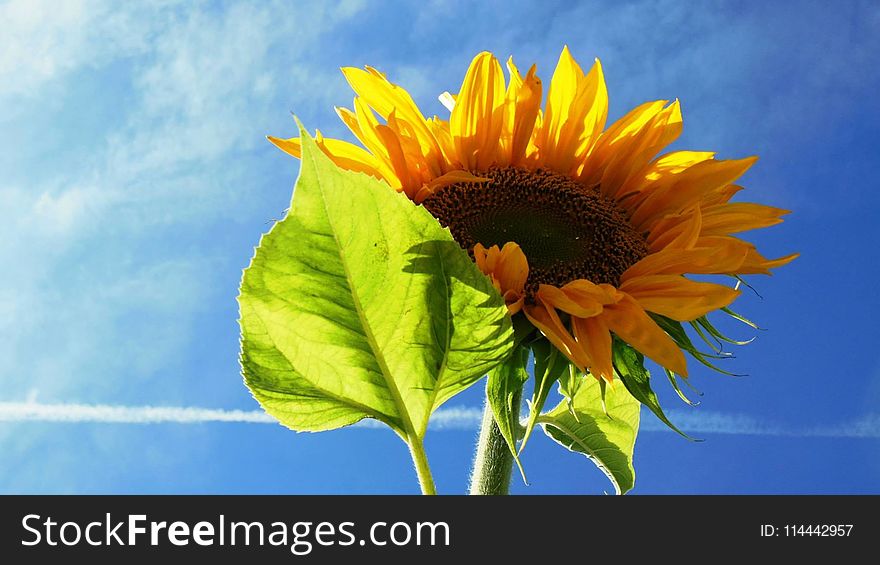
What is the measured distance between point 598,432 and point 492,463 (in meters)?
0.39

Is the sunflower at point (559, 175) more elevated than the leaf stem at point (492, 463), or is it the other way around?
the sunflower at point (559, 175)

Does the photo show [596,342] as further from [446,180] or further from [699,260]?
[446,180]

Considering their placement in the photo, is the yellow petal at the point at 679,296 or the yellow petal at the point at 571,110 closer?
the yellow petal at the point at 679,296

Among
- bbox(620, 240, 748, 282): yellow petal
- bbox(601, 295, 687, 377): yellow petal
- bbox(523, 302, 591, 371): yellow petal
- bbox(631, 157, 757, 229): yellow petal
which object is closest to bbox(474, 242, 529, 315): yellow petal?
bbox(523, 302, 591, 371): yellow petal

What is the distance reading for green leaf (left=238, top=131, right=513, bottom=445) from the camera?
4.21 feet

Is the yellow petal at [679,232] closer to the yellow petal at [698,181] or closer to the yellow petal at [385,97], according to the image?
the yellow petal at [698,181]

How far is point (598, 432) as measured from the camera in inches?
91.2

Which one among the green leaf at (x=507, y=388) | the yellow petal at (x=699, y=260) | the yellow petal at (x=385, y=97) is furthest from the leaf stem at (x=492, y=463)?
the yellow petal at (x=385, y=97)

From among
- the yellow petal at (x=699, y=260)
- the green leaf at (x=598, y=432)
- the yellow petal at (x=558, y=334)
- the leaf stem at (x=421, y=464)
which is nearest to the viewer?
the leaf stem at (x=421, y=464)

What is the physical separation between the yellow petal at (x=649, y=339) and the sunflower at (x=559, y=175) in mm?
124

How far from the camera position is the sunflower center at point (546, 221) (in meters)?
2.26

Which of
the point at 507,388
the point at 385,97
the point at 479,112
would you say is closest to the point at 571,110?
the point at 479,112

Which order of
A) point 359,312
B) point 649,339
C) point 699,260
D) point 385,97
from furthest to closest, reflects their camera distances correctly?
1. point 385,97
2. point 699,260
3. point 649,339
4. point 359,312
